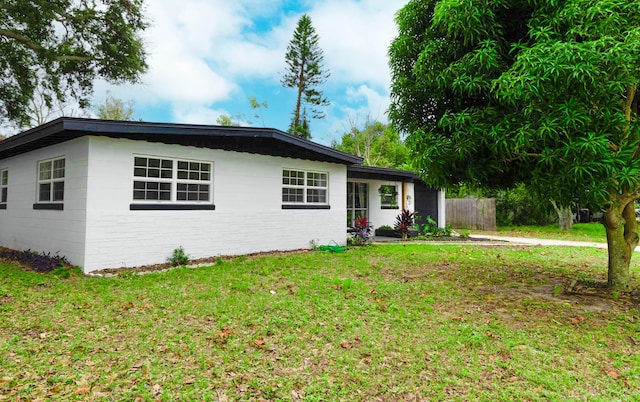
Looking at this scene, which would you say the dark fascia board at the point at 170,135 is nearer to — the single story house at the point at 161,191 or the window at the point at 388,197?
the single story house at the point at 161,191

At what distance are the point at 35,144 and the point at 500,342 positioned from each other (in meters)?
9.78

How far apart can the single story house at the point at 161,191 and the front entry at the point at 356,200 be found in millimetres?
2589

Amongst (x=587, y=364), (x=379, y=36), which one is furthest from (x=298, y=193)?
(x=379, y=36)

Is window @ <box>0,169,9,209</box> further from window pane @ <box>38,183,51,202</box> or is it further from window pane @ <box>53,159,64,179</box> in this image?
window pane @ <box>53,159,64,179</box>

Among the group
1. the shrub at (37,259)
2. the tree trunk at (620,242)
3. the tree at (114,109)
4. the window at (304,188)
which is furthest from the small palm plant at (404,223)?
the tree at (114,109)

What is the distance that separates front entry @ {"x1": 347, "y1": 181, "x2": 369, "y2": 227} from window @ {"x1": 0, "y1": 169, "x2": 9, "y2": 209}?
10820mm

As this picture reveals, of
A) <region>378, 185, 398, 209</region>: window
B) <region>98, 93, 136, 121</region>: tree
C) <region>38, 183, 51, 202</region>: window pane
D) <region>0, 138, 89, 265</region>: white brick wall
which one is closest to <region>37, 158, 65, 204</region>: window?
<region>38, 183, 51, 202</region>: window pane

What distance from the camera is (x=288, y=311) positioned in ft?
14.5

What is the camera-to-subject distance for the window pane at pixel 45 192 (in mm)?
8170

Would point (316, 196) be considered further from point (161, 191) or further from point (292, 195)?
point (161, 191)

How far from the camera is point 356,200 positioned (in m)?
13.9

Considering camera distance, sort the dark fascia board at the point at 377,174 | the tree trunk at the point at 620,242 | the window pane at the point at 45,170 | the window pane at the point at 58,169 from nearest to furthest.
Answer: the tree trunk at the point at 620,242 < the window pane at the point at 58,169 < the window pane at the point at 45,170 < the dark fascia board at the point at 377,174

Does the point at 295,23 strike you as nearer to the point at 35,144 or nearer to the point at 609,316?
the point at 35,144

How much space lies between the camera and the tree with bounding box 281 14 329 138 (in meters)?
26.9
